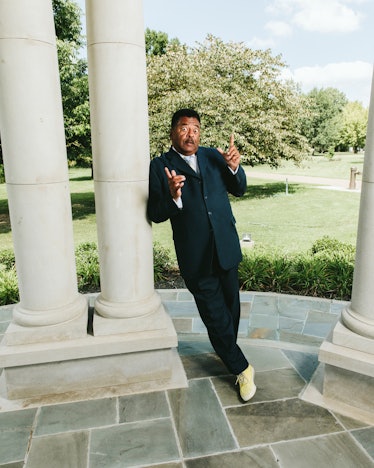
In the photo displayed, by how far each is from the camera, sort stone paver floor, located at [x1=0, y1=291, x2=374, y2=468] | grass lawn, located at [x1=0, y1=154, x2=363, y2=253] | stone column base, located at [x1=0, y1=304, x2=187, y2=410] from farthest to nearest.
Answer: grass lawn, located at [x1=0, y1=154, x2=363, y2=253]
stone column base, located at [x1=0, y1=304, x2=187, y2=410]
stone paver floor, located at [x1=0, y1=291, x2=374, y2=468]

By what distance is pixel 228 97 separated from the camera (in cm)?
1717

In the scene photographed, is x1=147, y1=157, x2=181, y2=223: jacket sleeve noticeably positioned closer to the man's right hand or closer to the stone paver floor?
the man's right hand

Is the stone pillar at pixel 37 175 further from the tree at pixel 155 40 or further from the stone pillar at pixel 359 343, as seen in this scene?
the tree at pixel 155 40

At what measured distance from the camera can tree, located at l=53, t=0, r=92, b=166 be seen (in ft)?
46.4

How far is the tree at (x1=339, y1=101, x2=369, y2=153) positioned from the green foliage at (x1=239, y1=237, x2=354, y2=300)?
194 feet

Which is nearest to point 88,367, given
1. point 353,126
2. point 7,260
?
point 7,260

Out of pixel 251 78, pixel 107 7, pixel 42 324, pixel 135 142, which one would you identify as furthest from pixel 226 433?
pixel 251 78

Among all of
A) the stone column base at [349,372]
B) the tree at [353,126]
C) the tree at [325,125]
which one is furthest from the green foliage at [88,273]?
the tree at [353,126]

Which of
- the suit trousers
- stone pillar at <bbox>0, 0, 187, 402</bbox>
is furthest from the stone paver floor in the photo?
the suit trousers

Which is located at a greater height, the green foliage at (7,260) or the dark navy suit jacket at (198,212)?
the dark navy suit jacket at (198,212)

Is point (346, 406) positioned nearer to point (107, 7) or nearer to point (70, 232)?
point (70, 232)

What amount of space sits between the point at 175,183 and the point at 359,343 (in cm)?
210

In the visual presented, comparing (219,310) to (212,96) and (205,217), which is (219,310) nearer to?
(205,217)

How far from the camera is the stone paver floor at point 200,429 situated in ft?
9.34
